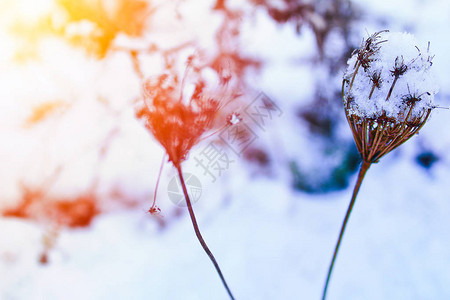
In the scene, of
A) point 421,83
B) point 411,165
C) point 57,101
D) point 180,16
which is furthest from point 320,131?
point 57,101

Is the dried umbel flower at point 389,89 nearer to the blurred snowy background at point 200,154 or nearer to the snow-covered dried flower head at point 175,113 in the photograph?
the snow-covered dried flower head at point 175,113

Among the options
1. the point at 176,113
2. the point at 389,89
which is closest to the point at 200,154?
the point at 176,113

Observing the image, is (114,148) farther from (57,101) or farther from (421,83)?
(421,83)

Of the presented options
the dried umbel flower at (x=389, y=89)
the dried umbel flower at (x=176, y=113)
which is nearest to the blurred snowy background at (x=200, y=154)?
the dried umbel flower at (x=176, y=113)

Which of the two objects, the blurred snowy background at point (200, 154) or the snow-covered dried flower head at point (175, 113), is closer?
the snow-covered dried flower head at point (175, 113)

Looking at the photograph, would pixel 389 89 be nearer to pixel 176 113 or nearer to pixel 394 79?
pixel 394 79

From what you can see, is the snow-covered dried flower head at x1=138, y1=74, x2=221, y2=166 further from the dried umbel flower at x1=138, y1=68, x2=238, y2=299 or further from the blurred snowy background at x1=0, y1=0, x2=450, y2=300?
the blurred snowy background at x1=0, y1=0, x2=450, y2=300
